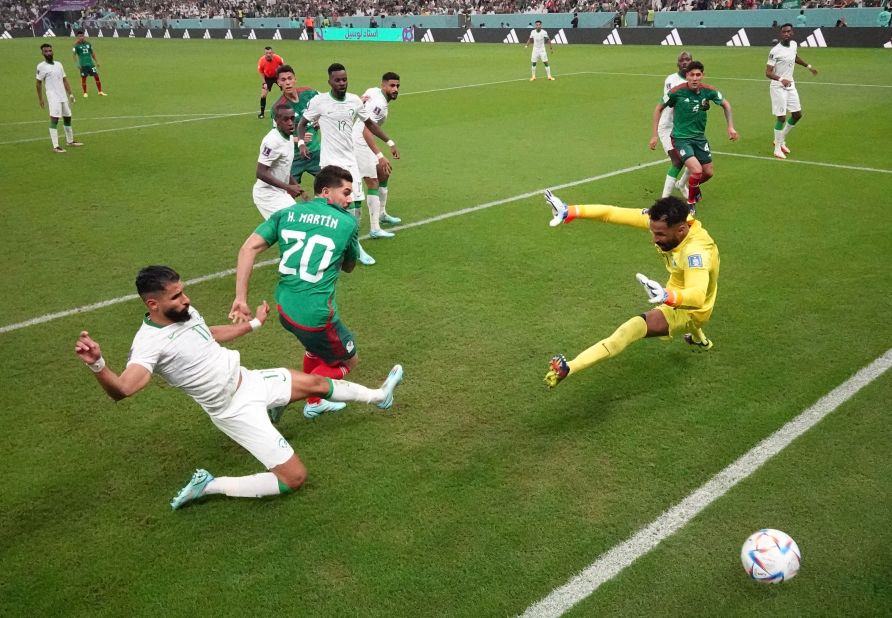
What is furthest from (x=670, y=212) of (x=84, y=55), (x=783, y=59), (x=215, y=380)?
(x=84, y=55)

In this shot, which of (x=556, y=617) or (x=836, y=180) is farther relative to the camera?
(x=836, y=180)

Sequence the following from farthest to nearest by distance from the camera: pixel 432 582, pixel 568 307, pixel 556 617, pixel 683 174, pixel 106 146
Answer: pixel 106 146, pixel 683 174, pixel 568 307, pixel 432 582, pixel 556 617

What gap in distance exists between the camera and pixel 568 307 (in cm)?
808

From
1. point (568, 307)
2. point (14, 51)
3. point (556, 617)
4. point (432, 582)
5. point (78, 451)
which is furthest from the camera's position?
point (14, 51)

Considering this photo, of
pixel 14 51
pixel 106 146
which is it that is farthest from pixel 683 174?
pixel 14 51

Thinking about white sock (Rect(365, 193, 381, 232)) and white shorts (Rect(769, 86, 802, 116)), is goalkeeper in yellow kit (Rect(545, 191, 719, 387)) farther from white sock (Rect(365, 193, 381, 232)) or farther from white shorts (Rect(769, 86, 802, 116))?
white shorts (Rect(769, 86, 802, 116))

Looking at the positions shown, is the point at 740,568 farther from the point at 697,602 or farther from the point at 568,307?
the point at 568,307

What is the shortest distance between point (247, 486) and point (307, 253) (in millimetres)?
1851

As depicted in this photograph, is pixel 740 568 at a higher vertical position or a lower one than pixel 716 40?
lower

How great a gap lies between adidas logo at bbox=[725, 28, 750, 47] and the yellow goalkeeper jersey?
115 ft

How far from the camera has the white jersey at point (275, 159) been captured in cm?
833

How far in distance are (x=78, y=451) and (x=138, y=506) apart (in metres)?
1.04

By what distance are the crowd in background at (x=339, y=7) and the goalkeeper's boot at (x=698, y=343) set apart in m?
36.1

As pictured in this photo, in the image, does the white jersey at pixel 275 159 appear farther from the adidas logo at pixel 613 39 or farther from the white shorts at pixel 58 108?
the adidas logo at pixel 613 39
